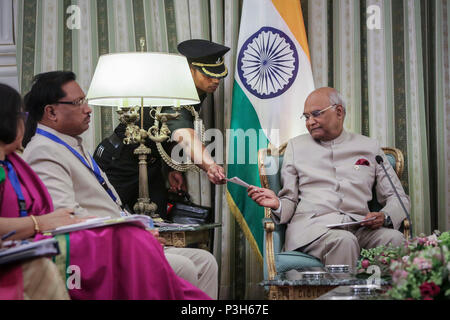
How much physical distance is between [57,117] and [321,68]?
2.13 metres

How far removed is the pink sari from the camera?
1.99 metres

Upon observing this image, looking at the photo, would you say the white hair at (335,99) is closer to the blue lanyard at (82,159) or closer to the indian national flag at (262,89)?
the indian national flag at (262,89)

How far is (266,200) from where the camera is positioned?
3.24 m

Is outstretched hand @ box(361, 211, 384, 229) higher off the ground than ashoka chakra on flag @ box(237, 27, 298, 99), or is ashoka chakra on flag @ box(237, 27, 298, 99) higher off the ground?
ashoka chakra on flag @ box(237, 27, 298, 99)

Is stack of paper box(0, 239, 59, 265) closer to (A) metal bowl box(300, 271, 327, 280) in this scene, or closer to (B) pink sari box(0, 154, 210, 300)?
(B) pink sari box(0, 154, 210, 300)

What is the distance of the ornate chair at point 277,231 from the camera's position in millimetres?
3010

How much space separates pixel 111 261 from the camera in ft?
6.62

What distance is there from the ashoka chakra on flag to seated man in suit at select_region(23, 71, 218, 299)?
4.87ft

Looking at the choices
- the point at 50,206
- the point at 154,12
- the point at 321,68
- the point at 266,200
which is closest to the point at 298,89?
the point at 321,68

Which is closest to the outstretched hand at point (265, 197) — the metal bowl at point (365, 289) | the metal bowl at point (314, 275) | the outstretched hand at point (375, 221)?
the outstretched hand at point (375, 221)

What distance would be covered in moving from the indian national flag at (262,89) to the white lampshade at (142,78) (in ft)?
2.01

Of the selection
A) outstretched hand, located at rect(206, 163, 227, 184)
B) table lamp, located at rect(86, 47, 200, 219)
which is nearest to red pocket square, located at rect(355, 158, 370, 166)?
outstretched hand, located at rect(206, 163, 227, 184)

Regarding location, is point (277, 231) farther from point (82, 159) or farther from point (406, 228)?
point (82, 159)
